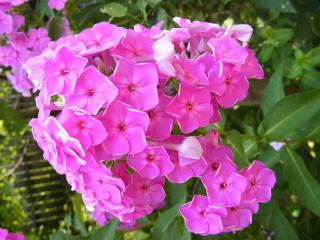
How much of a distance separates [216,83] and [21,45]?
2.76 ft

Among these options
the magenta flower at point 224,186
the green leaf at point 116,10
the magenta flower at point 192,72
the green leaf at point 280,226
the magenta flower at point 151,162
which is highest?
the magenta flower at point 192,72

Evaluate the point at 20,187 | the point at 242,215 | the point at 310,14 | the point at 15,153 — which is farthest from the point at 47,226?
the point at 242,215

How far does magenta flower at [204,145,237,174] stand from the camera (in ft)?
2.85

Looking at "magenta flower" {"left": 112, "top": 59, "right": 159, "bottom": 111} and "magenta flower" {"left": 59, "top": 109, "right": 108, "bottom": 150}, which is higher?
"magenta flower" {"left": 112, "top": 59, "right": 159, "bottom": 111}

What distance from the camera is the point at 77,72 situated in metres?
0.79

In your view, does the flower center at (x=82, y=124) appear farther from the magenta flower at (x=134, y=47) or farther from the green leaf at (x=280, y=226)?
the green leaf at (x=280, y=226)

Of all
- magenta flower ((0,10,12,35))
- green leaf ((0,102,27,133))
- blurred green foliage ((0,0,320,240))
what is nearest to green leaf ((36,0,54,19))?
blurred green foliage ((0,0,320,240))

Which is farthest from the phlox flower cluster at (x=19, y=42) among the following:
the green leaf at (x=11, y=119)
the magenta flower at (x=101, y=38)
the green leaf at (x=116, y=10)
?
the magenta flower at (x=101, y=38)

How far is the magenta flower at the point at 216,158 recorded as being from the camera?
868mm

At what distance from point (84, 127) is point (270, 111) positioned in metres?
0.46

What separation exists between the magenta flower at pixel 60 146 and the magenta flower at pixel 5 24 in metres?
0.64

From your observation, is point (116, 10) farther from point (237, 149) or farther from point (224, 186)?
point (224, 186)

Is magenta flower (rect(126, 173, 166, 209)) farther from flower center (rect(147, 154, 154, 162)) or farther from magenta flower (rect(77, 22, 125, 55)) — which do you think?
magenta flower (rect(77, 22, 125, 55))

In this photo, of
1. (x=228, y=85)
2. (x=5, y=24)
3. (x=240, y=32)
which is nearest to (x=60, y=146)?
(x=228, y=85)
